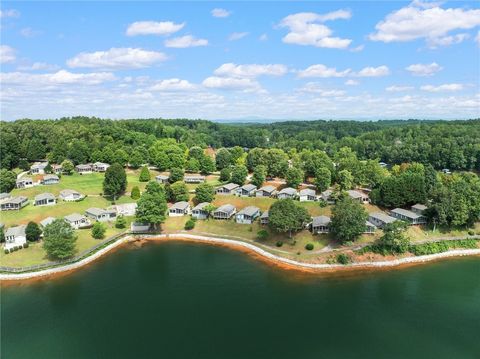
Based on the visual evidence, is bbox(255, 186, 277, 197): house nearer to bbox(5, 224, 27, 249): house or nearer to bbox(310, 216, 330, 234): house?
bbox(310, 216, 330, 234): house

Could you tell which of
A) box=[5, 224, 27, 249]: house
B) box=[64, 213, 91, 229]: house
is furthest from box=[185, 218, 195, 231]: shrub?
box=[5, 224, 27, 249]: house

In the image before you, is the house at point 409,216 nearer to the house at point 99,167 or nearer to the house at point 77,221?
the house at point 77,221

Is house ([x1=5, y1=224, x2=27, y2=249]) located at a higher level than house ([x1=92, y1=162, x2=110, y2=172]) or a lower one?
lower

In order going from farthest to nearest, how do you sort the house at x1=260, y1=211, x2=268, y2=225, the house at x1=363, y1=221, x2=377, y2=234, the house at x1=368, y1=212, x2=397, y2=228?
the house at x1=260, y1=211, x2=268, y2=225
the house at x1=368, y1=212, x2=397, y2=228
the house at x1=363, y1=221, x2=377, y2=234

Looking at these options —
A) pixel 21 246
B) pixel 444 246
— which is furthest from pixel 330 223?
pixel 21 246

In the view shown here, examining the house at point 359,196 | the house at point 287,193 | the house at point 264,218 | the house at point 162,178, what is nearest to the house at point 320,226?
the house at point 264,218

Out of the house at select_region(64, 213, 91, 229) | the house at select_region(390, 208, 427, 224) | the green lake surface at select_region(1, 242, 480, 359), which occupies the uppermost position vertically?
the house at select_region(390, 208, 427, 224)

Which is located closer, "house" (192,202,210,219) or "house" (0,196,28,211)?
"house" (0,196,28,211)
